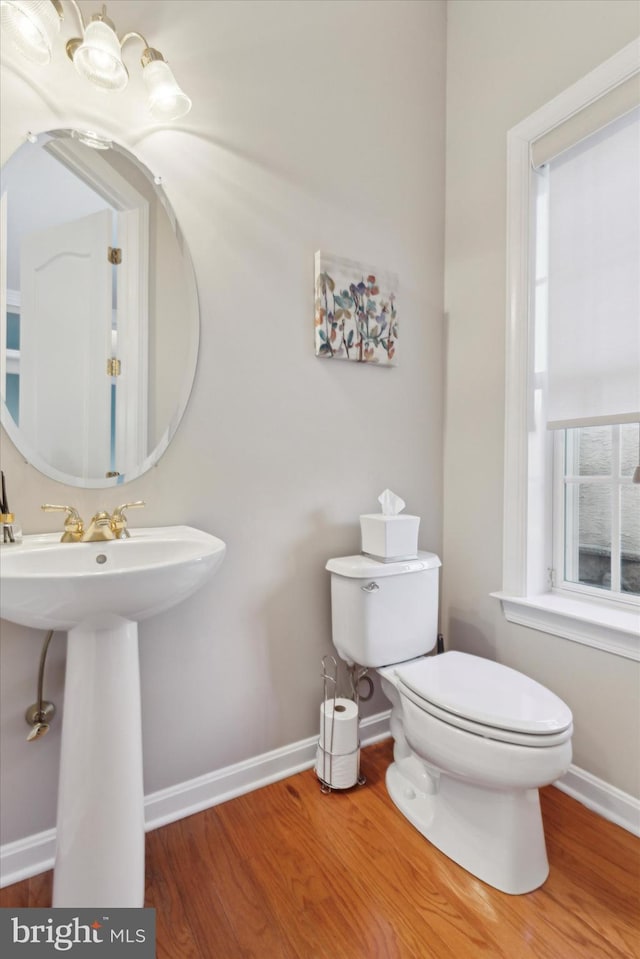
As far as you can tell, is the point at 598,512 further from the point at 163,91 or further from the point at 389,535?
the point at 163,91

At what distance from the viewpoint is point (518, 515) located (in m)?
1.65

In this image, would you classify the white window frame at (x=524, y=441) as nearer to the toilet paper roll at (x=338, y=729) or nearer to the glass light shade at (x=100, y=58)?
the toilet paper roll at (x=338, y=729)

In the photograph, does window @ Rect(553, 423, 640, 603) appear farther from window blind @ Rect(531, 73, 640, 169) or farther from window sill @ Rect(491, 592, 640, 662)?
window blind @ Rect(531, 73, 640, 169)

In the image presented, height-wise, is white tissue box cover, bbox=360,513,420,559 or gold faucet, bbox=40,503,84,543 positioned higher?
gold faucet, bbox=40,503,84,543

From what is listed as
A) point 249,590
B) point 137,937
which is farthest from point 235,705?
point 137,937

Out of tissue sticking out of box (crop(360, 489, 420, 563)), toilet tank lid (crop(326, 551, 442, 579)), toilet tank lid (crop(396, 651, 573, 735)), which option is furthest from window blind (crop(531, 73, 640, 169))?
toilet tank lid (crop(396, 651, 573, 735))

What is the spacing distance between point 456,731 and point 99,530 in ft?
3.21

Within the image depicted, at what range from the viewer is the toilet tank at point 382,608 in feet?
4.84

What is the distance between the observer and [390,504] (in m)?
1.64

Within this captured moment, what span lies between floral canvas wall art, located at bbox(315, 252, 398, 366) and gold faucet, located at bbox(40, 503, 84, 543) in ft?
2.95

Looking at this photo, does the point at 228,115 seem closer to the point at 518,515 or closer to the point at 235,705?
the point at 518,515

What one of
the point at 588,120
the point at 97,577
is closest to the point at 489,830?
the point at 97,577

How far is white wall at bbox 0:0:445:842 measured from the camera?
48.4 inches

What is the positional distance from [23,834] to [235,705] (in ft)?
1.92
